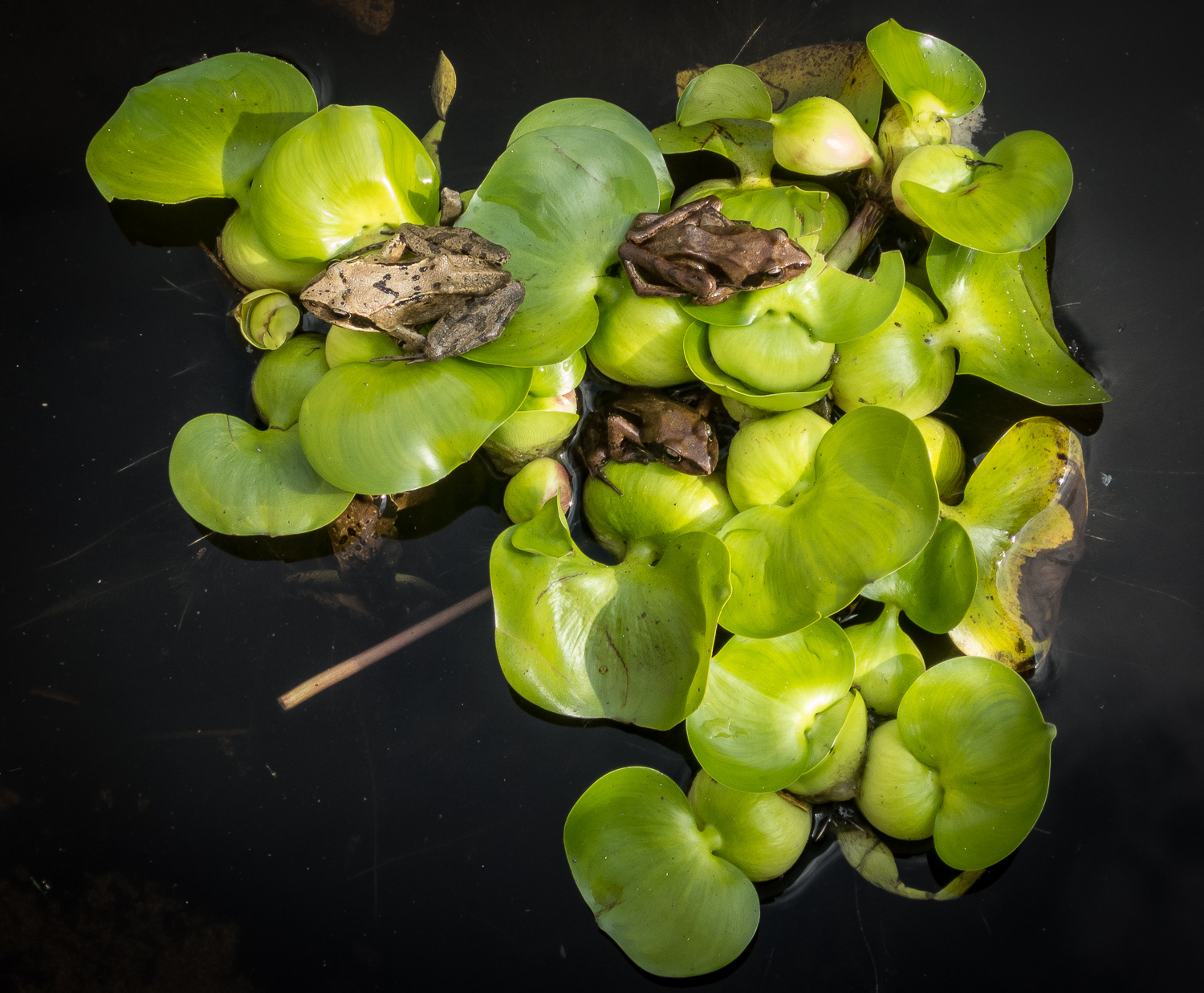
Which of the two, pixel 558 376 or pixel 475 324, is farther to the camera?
pixel 558 376

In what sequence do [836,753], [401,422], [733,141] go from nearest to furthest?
[401,422] < [836,753] < [733,141]

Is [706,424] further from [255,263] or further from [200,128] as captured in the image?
[200,128]

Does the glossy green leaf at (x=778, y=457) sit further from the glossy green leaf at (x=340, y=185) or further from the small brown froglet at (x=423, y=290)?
the glossy green leaf at (x=340, y=185)

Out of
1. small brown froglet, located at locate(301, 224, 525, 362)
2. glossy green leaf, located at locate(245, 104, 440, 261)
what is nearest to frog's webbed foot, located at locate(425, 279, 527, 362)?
small brown froglet, located at locate(301, 224, 525, 362)

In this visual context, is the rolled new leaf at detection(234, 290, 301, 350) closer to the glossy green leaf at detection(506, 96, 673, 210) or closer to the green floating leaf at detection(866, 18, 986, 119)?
the glossy green leaf at detection(506, 96, 673, 210)

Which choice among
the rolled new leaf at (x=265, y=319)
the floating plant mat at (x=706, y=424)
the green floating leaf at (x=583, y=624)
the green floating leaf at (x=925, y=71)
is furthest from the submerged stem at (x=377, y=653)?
the green floating leaf at (x=925, y=71)

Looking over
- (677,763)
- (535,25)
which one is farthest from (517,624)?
(535,25)

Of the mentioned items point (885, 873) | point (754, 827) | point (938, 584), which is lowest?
point (885, 873)

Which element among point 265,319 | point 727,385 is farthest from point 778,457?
point 265,319

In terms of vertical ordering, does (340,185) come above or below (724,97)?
below
